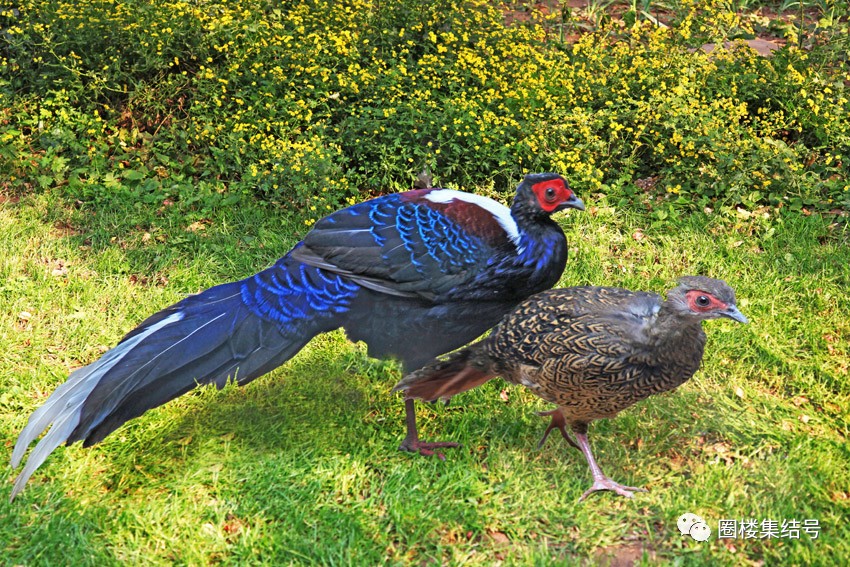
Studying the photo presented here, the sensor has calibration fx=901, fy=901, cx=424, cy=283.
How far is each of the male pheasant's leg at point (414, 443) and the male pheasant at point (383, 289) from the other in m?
0.23

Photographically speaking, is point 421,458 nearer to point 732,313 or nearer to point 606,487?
point 606,487

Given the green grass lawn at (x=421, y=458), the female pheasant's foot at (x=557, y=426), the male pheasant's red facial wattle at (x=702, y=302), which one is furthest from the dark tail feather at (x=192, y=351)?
the male pheasant's red facial wattle at (x=702, y=302)

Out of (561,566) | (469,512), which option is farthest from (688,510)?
(469,512)

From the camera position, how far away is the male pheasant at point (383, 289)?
387cm

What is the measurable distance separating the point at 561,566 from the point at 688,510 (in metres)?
0.64

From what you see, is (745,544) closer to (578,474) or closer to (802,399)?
(578,474)

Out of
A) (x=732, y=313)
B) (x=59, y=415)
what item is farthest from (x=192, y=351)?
(x=732, y=313)

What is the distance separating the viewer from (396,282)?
3938 millimetres

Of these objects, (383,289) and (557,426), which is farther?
(557,426)

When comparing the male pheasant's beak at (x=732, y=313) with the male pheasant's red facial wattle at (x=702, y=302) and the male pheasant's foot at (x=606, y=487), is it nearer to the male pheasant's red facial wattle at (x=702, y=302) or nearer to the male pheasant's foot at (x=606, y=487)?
the male pheasant's red facial wattle at (x=702, y=302)

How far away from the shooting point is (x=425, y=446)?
4.19 m

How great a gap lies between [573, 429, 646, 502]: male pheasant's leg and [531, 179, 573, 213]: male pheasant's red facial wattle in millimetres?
1001

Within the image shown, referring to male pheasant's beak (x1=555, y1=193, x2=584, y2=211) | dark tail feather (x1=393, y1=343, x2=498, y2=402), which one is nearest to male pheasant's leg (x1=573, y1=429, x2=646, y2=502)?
dark tail feather (x1=393, y1=343, x2=498, y2=402)

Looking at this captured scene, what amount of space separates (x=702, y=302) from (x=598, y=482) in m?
0.97
